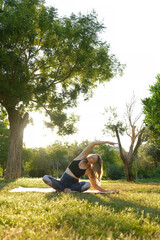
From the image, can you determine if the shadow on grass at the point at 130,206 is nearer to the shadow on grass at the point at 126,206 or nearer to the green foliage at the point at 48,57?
the shadow on grass at the point at 126,206

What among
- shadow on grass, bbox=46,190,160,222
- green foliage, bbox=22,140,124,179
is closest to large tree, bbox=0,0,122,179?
shadow on grass, bbox=46,190,160,222

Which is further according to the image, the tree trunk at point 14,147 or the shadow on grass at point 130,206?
the tree trunk at point 14,147

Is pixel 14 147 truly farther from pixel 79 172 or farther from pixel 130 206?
pixel 130 206

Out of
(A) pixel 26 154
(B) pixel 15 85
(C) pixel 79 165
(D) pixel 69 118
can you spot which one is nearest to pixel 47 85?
(B) pixel 15 85

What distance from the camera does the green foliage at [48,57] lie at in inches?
667

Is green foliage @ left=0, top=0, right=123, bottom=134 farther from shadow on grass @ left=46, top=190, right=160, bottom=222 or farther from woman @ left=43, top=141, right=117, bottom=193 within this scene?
shadow on grass @ left=46, top=190, right=160, bottom=222

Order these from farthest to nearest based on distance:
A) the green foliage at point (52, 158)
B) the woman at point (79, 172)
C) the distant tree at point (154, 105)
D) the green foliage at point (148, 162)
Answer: the green foliage at point (52, 158), the green foliage at point (148, 162), the distant tree at point (154, 105), the woman at point (79, 172)

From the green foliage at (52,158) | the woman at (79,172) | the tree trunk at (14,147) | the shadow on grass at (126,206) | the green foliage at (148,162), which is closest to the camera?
the shadow on grass at (126,206)

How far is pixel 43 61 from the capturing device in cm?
2067

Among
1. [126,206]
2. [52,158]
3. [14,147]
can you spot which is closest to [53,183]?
[126,206]

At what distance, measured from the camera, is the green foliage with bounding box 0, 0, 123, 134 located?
17.0 meters

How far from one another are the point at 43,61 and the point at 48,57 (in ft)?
2.00

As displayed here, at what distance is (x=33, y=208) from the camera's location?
4.36 m

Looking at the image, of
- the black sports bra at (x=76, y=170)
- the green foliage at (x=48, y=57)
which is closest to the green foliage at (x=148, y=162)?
the green foliage at (x=48, y=57)
